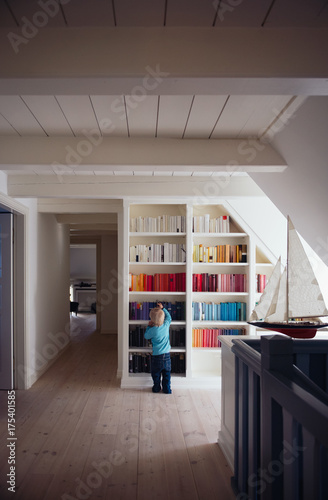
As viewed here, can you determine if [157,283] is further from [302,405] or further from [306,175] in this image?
[302,405]

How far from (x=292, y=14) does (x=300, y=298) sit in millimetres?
2110

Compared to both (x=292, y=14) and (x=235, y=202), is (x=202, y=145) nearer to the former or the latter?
(x=292, y=14)

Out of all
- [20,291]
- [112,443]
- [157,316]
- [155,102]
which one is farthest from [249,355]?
[20,291]

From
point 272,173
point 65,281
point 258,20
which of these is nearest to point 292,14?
point 258,20

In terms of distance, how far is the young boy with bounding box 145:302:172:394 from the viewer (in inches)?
194

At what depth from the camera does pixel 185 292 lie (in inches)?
208

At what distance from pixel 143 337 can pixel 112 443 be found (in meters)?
1.85

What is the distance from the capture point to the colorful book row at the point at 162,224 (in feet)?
17.6

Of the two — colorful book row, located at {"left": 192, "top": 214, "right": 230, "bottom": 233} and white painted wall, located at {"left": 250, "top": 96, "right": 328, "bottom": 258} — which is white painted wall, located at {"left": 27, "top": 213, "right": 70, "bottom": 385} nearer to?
colorful book row, located at {"left": 192, "top": 214, "right": 230, "bottom": 233}

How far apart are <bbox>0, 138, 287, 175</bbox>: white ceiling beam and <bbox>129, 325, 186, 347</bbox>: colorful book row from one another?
116 inches

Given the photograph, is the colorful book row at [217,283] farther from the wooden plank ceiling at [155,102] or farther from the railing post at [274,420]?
the railing post at [274,420]

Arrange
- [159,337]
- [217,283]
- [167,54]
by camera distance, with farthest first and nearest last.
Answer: [217,283] → [159,337] → [167,54]

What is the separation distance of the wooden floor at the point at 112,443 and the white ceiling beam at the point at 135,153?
2.30m

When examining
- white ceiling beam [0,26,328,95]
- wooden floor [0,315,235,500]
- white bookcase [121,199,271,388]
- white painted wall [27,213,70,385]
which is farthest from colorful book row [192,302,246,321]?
white ceiling beam [0,26,328,95]
